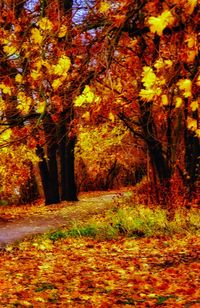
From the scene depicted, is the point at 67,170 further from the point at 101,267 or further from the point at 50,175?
the point at 101,267

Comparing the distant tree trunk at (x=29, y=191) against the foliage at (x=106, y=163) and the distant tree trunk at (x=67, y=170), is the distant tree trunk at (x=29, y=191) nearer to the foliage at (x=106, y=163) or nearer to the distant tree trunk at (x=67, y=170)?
the foliage at (x=106, y=163)

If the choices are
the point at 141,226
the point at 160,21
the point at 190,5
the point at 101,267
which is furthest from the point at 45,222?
the point at 160,21

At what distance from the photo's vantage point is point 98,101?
250 inches

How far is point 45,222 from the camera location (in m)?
17.5

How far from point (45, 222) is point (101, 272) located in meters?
7.89

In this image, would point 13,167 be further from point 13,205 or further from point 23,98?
point 23,98

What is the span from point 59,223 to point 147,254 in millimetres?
6056

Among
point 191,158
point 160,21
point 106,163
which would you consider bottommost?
point 191,158

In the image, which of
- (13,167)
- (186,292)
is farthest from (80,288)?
(13,167)

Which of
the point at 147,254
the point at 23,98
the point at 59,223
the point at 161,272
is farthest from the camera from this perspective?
the point at 59,223

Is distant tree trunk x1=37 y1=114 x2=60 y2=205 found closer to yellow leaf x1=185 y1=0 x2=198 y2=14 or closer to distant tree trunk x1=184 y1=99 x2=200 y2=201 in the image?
distant tree trunk x1=184 y1=99 x2=200 y2=201

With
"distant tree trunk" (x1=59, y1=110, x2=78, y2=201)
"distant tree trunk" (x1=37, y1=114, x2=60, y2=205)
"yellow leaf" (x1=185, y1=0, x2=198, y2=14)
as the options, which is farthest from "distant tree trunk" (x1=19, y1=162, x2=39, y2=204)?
"yellow leaf" (x1=185, y1=0, x2=198, y2=14)

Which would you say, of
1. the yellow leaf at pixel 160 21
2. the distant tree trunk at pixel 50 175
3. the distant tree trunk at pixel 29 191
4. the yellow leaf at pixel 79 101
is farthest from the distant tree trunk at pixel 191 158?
the distant tree trunk at pixel 29 191

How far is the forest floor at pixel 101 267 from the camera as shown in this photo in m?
7.79
